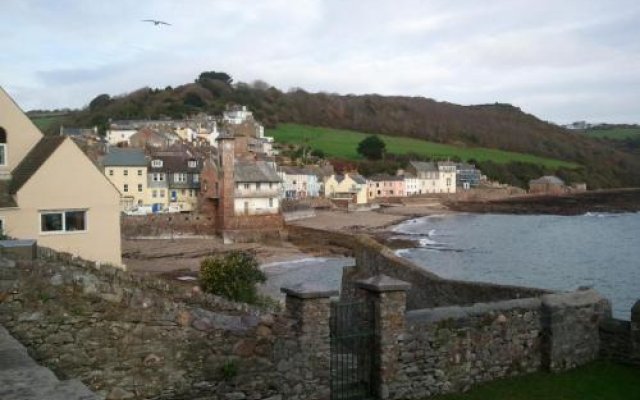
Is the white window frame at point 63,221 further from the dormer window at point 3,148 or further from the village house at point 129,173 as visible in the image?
the village house at point 129,173

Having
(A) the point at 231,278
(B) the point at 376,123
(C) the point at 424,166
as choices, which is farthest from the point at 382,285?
(B) the point at 376,123

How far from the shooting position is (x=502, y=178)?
159 meters

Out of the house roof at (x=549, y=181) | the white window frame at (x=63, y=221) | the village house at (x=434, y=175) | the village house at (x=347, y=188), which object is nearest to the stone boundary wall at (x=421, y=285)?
the white window frame at (x=63, y=221)

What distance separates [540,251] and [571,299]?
170 feet

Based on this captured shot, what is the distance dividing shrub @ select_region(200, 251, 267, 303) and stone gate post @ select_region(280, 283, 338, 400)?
1365 centimetres

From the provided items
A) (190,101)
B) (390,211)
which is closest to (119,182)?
(390,211)

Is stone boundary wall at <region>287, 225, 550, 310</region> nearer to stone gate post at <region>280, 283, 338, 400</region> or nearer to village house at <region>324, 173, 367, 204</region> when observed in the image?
stone gate post at <region>280, 283, 338, 400</region>

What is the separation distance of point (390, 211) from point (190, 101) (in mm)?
78208

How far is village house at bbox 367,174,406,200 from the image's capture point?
132125mm

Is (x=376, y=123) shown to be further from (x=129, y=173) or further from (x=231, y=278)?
(x=231, y=278)

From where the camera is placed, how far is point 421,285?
16.0m

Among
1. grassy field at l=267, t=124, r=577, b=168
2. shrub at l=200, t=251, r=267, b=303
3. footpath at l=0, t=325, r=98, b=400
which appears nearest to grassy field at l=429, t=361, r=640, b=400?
footpath at l=0, t=325, r=98, b=400

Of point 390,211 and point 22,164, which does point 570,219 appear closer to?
point 390,211

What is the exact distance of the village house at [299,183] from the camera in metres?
116
